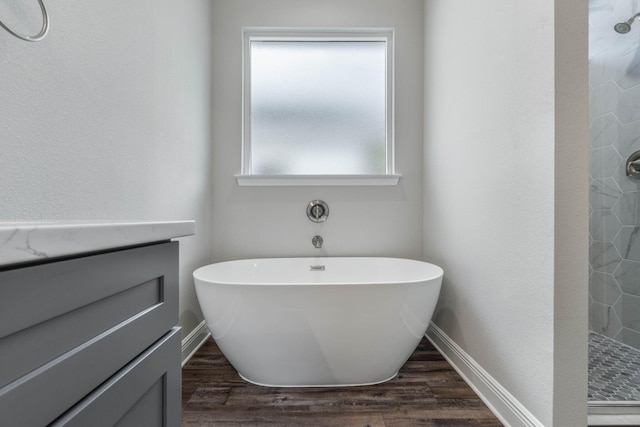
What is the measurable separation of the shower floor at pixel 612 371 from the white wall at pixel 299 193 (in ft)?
3.42

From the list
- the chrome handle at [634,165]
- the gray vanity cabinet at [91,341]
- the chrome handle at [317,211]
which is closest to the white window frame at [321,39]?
the chrome handle at [317,211]

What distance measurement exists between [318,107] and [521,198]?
1.51 m

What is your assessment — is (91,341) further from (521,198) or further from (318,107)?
(318,107)

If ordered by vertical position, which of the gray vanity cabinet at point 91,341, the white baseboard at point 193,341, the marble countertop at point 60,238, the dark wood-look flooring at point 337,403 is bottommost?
the dark wood-look flooring at point 337,403

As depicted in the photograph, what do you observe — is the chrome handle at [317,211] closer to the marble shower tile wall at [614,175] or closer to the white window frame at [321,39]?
the white window frame at [321,39]

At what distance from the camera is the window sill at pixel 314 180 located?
2020 millimetres

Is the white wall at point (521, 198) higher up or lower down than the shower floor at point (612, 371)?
higher up

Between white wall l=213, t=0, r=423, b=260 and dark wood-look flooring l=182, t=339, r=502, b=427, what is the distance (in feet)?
2.73

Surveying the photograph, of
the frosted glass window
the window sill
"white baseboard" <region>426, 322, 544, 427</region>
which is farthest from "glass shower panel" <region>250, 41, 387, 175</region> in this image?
"white baseboard" <region>426, 322, 544, 427</region>

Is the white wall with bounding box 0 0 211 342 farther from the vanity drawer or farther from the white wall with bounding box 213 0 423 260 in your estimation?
the vanity drawer

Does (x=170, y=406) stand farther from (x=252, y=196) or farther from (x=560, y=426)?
(x=252, y=196)

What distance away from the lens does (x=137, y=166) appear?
1207 mm

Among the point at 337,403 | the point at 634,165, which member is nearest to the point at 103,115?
the point at 337,403

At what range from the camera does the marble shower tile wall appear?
167 cm
